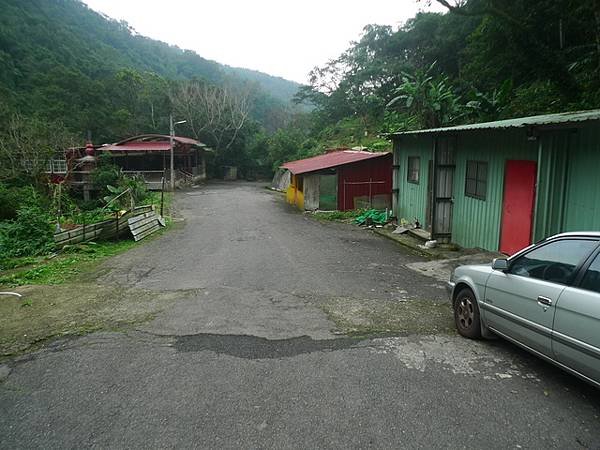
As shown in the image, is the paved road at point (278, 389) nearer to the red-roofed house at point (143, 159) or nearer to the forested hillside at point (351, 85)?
the forested hillside at point (351, 85)

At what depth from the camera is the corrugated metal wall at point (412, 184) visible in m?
14.1

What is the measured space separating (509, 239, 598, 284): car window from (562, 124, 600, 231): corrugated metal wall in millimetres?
3697

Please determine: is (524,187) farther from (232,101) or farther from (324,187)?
(232,101)

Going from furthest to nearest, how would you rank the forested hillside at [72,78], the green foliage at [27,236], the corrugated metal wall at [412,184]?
the forested hillside at [72,78]
the corrugated metal wall at [412,184]
the green foliage at [27,236]

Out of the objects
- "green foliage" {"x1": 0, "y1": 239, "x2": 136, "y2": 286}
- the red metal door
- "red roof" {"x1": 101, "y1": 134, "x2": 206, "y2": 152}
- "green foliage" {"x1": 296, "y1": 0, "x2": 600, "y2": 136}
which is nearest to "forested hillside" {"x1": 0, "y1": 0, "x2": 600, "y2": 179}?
"green foliage" {"x1": 296, "y1": 0, "x2": 600, "y2": 136}

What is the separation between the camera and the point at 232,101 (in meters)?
47.9

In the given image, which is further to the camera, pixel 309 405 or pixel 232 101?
pixel 232 101

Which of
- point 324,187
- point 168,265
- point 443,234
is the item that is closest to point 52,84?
point 324,187

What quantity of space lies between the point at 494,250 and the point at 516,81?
14.6 meters

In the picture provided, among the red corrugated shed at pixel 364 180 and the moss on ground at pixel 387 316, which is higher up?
the red corrugated shed at pixel 364 180

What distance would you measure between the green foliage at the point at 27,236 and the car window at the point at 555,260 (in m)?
12.2

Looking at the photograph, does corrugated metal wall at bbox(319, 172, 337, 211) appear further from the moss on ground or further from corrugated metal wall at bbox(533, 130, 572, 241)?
the moss on ground

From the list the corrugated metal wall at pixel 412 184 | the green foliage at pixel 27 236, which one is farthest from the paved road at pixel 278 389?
the green foliage at pixel 27 236

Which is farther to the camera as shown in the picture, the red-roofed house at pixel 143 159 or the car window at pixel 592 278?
the red-roofed house at pixel 143 159
